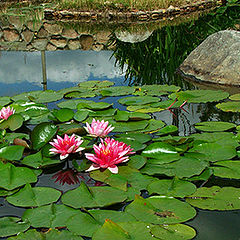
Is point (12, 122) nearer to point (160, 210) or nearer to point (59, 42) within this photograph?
point (160, 210)

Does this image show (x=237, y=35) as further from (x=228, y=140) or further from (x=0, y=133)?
(x=0, y=133)

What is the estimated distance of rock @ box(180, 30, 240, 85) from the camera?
3686 millimetres

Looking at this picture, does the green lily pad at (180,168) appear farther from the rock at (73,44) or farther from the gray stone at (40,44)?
the gray stone at (40,44)

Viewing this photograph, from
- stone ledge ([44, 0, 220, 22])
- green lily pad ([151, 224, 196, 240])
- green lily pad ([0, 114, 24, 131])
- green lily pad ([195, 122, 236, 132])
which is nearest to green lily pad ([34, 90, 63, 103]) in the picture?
green lily pad ([0, 114, 24, 131])

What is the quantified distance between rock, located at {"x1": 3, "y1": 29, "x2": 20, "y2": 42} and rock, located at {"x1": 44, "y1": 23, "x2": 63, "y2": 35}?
61cm

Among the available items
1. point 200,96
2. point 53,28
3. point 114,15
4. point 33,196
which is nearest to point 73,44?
point 53,28

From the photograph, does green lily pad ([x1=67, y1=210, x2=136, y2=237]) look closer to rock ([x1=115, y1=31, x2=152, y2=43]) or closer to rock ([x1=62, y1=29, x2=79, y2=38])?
rock ([x1=115, y1=31, x2=152, y2=43])

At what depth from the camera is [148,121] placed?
2.55 m

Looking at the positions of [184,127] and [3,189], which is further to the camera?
[184,127]

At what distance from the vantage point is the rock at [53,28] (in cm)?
670

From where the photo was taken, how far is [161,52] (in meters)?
4.99

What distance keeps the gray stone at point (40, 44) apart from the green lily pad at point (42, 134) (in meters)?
3.83

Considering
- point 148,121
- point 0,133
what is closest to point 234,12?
point 148,121

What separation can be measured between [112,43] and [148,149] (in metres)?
4.07
